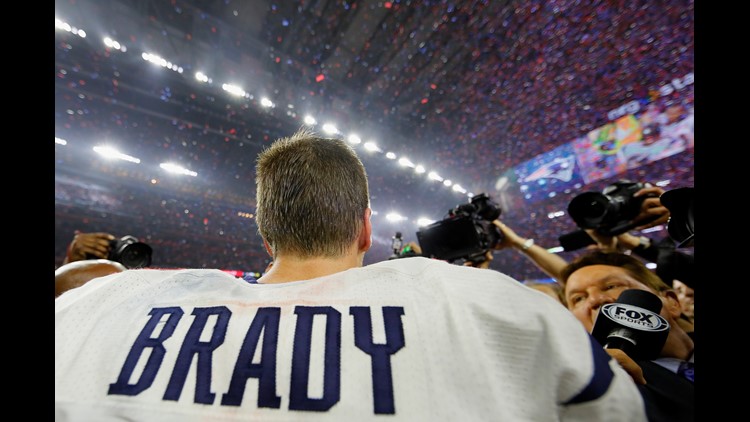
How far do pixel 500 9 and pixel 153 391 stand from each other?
5.08 metres

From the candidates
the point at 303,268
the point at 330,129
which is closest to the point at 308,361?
the point at 303,268

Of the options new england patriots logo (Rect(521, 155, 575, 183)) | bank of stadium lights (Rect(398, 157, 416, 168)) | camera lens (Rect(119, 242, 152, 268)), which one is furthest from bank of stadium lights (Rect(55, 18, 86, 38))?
new england patriots logo (Rect(521, 155, 575, 183))

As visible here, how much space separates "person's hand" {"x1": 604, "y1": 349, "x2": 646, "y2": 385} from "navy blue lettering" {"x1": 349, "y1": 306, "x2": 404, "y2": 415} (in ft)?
1.54

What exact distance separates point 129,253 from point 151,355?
160cm

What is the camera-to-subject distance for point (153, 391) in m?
0.47

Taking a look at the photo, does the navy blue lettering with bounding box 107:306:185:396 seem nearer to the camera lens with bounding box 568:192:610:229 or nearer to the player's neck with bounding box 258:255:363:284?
the player's neck with bounding box 258:255:363:284

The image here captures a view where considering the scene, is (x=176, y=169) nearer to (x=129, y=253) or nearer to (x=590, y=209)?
(x=129, y=253)

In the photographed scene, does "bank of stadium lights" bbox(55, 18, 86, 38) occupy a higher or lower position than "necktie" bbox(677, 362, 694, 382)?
higher

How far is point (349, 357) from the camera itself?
19.0 inches

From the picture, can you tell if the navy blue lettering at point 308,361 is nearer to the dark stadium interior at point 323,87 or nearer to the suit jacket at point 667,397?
the suit jacket at point 667,397

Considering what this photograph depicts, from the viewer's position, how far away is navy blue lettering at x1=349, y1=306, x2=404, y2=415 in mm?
446

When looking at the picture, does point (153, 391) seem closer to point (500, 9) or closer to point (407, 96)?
point (500, 9)

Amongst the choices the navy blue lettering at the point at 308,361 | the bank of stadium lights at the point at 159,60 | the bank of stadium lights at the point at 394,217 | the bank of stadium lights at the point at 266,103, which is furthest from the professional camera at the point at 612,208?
the bank of stadium lights at the point at 394,217
